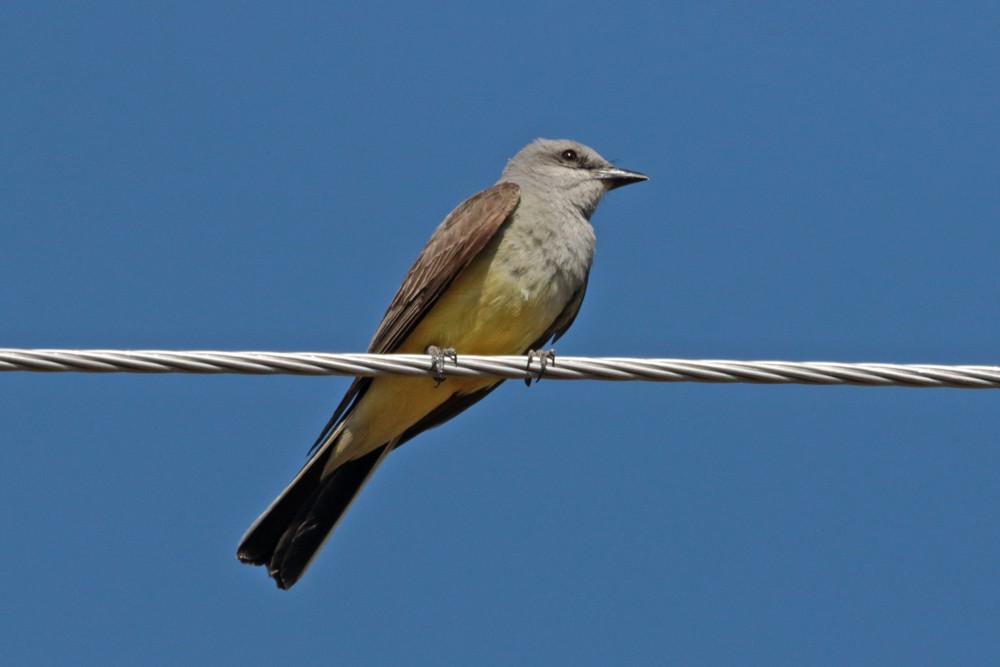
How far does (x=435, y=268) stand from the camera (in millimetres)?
6820

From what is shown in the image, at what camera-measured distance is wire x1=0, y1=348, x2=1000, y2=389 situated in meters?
4.43

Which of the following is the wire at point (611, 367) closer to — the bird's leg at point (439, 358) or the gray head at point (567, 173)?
the bird's leg at point (439, 358)

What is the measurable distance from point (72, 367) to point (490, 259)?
284 cm

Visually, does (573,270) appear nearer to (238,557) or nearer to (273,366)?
(238,557)

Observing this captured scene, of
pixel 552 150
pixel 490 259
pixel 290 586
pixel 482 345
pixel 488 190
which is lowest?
pixel 290 586

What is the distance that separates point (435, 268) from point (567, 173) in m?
1.50

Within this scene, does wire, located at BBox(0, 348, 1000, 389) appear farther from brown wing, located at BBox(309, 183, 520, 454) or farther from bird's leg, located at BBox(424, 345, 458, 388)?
brown wing, located at BBox(309, 183, 520, 454)

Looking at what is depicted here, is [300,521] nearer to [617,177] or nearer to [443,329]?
[443,329]

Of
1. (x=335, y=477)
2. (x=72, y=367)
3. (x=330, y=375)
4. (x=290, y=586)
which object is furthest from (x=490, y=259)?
(x=72, y=367)

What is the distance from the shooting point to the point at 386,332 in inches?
272

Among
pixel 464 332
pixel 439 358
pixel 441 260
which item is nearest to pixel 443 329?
pixel 464 332

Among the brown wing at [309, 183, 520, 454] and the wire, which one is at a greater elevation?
the brown wing at [309, 183, 520, 454]

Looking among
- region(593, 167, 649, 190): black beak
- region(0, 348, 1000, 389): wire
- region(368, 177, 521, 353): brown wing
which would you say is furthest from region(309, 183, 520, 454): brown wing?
region(0, 348, 1000, 389): wire

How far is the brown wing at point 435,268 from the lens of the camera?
266 inches
